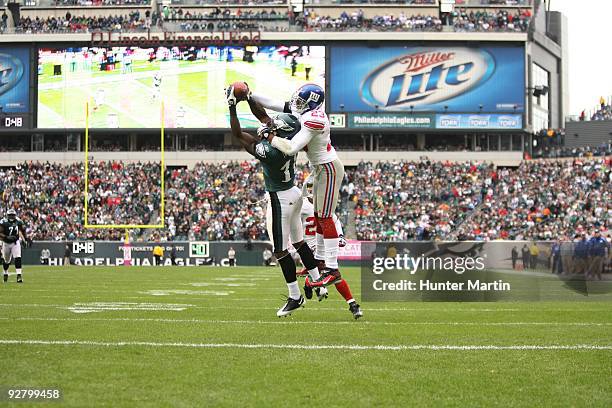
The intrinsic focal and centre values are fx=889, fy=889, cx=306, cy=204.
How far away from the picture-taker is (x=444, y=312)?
12250mm

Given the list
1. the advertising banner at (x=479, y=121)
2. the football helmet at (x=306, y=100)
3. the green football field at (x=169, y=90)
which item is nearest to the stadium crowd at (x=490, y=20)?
the advertising banner at (x=479, y=121)

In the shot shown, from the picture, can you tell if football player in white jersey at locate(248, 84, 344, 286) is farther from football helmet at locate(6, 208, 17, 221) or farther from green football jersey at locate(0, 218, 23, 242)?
green football jersey at locate(0, 218, 23, 242)

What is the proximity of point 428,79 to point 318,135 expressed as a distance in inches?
1738

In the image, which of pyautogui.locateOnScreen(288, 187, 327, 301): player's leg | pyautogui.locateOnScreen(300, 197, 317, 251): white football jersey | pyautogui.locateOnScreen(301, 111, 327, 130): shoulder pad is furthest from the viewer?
pyautogui.locateOnScreen(300, 197, 317, 251): white football jersey

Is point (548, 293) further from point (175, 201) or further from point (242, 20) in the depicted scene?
point (242, 20)

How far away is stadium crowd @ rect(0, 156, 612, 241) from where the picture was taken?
44031mm

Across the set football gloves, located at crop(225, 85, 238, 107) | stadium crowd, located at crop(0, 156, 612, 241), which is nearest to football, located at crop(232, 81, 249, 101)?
football gloves, located at crop(225, 85, 238, 107)

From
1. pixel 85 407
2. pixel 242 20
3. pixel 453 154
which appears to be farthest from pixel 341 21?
pixel 85 407

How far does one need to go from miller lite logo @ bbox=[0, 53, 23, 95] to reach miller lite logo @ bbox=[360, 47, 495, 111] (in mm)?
21239

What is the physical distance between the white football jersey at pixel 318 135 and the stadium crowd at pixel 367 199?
3130 cm

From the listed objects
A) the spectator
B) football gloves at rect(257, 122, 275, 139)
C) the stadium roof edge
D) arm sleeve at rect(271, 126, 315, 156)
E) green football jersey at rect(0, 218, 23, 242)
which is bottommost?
the spectator

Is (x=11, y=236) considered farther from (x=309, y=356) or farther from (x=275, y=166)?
(x=309, y=356)

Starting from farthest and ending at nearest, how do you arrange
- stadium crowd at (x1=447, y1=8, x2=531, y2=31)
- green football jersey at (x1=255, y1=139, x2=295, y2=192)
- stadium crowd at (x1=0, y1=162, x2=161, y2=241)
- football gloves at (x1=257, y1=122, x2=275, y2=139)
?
stadium crowd at (x1=447, y1=8, x2=531, y2=31)
stadium crowd at (x1=0, y1=162, x2=161, y2=241)
green football jersey at (x1=255, y1=139, x2=295, y2=192)
football gloves at (x1=257, y1=122, x2=275, y2=139)

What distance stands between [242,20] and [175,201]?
547 inches
